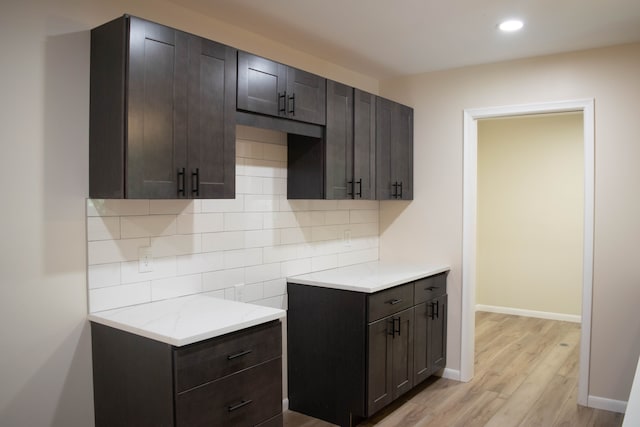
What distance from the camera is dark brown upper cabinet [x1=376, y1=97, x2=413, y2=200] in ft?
12.6

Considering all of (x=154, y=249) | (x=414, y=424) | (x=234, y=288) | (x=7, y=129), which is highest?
(x=7, y=129)

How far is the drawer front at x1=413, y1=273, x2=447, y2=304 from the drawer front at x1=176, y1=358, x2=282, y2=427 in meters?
1.51

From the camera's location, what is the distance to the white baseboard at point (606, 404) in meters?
3.46

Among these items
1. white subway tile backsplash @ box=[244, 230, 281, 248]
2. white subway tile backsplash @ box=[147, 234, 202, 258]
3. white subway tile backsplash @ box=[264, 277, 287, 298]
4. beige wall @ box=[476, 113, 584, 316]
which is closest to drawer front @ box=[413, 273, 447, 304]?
white subway tile backsplash @ box=[264, 277, 287, 298]

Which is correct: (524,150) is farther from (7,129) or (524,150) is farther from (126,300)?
(7,129)

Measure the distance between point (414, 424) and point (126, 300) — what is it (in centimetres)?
199

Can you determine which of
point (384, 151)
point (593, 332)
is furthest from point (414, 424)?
point (384, 151)

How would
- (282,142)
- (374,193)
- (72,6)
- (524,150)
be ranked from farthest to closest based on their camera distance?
(524,150)
(374,193)
(282,142)
(72,6)

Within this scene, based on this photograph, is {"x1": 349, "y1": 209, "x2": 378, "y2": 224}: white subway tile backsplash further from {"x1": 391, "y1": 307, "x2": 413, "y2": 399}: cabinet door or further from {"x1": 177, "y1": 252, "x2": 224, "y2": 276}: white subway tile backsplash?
{"x1": 177, "y1": 252, "x2": 224, "y2": 276}: white subway tile backsplash

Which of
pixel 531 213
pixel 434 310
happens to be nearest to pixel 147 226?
pixel 434 310

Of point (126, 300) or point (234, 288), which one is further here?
point (234, 288)

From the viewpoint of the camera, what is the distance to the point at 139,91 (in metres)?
2.19

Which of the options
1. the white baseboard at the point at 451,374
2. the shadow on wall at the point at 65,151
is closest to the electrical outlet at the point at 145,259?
the shadow on wall at the point at 65,151

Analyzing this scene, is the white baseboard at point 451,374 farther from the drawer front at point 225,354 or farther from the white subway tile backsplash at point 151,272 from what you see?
the white subway tile backsplash at point 151,272
